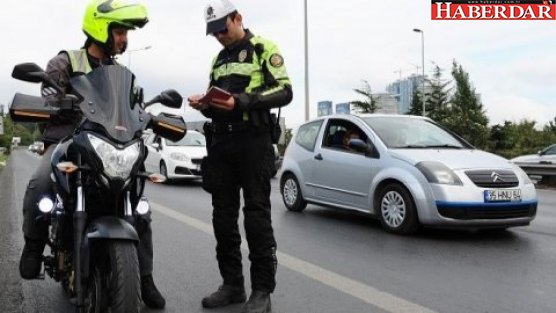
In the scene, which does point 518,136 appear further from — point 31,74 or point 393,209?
point 31,74

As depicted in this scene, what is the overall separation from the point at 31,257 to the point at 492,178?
491cm

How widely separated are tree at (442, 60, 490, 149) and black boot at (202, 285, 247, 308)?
1422 inches

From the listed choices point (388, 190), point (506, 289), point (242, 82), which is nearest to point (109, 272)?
point (242, 82)

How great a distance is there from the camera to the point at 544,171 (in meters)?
15.1

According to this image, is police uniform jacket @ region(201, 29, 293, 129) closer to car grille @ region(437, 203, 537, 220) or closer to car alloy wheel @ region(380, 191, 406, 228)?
car grille @ region(437, 203, 537, 220)

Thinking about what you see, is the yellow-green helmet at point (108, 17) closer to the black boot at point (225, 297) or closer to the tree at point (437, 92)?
the black boot at point (225, 297)

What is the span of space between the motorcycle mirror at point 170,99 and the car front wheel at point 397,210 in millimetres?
4079

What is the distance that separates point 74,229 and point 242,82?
145 cm

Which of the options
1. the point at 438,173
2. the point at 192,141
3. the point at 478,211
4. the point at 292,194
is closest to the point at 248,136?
the point at 438,173

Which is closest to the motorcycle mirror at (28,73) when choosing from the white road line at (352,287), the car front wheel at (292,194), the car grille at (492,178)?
the white road line at (352,287)

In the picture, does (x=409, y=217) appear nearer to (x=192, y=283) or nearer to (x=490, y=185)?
(x=490, y=185)

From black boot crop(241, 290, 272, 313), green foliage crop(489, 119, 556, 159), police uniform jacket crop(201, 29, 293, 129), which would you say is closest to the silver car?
black boot crop(241, 290, 272, 313)

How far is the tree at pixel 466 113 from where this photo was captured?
127 ft

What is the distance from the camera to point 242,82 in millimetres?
3988
